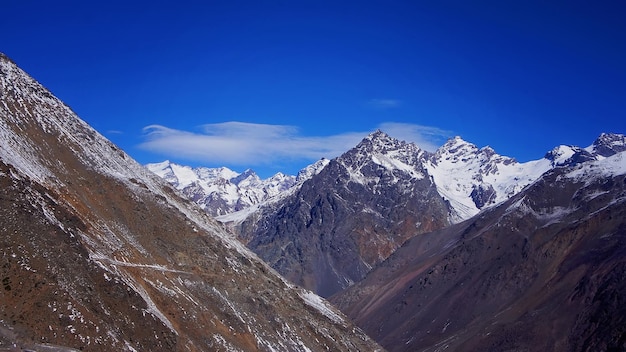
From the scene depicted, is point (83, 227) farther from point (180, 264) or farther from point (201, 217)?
point (201, 217)

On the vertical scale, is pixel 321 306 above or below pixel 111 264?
below

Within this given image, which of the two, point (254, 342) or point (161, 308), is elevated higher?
point (161, 308)

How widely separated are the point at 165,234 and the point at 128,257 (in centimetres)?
1991

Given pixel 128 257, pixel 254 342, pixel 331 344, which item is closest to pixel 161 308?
pixel 128 257

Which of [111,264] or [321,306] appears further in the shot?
[321,306]

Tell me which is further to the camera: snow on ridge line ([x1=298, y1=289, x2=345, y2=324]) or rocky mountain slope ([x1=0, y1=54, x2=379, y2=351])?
snow on ridge line ([x1=298, y1=289, x2=345, y2=324])

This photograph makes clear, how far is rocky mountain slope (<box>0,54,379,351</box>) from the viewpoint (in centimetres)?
7325

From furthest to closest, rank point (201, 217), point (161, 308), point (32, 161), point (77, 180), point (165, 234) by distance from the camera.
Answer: point (201, 217), point (165, 234), point (77, 180), point (32, 161), point (161, 308)

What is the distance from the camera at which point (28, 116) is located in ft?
373

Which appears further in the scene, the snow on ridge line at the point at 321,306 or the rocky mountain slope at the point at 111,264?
the snow on ridge line at the point at 321,306

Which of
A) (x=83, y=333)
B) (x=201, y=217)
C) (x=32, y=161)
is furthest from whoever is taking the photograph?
(x=201, y=217)

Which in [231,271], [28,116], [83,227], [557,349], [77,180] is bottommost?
[557,349]

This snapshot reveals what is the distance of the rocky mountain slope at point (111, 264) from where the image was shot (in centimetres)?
7325

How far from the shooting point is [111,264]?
297ft
